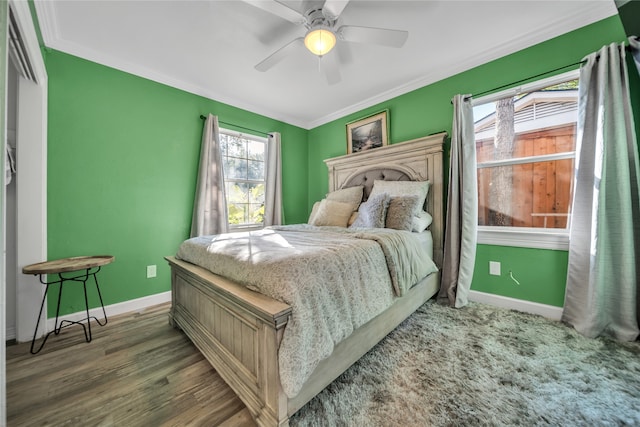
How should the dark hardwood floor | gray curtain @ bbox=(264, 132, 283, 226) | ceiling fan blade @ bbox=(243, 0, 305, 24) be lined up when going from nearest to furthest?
the dark hardwood floor → ceiling fan blade @ bbox=(243, 0, 305, 24) → gray curtain @ bbox=(264, 132, 283, 226)

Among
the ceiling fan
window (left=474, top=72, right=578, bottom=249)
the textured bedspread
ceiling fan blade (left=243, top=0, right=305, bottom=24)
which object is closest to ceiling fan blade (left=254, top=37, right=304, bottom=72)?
the ceiling fan

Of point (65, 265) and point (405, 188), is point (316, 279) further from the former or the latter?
point (65, 265)

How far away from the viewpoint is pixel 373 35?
169 centimetres

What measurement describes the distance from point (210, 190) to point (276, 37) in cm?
181

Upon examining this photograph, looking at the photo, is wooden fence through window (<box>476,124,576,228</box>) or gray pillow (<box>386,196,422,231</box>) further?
gray pillow (<box>386,196,422,231</box>)

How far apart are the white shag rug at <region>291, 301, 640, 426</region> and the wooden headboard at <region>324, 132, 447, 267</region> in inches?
38.4

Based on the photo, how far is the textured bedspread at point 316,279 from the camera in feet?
3.26

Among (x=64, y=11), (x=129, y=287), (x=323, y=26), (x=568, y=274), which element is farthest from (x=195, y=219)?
(x=568, y=274)

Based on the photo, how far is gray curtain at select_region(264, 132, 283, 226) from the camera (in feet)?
11.5

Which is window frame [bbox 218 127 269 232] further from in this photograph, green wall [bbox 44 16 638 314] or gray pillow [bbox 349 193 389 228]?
gray pillow [bbox 349 193 389 228]

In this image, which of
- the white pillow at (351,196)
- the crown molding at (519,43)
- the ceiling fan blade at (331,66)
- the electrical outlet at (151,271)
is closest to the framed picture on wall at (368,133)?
the crown molding at (519,43)

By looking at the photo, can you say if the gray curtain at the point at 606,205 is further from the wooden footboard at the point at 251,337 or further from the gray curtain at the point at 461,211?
the wooden footboard at the point at 251,337

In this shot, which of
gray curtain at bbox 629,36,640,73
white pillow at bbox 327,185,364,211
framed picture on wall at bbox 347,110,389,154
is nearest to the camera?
gray curtain at bbox 629,36,640,73

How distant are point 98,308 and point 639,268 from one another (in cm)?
448
